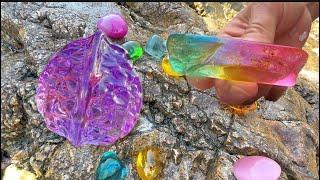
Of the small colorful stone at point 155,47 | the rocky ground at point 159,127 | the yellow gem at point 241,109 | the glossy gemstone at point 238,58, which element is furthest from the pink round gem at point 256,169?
the small colorful stone at point 155,47

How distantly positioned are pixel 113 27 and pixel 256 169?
2.69 feet

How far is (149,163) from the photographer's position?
1662mm

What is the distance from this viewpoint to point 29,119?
1810 mm

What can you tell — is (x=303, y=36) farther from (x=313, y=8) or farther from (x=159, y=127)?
(x=159, y=127)

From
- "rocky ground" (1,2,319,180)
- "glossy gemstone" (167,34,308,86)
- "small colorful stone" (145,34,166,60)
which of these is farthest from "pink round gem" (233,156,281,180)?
"small colorful stone" (145,34,166,60)

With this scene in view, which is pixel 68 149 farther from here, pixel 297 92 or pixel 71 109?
pixel 297 92

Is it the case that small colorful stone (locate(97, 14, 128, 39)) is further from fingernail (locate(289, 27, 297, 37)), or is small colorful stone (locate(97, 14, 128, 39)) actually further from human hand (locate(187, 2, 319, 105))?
fingernail (locate(289, 27, 297, 37))

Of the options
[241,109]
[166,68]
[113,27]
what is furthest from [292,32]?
[113,27]

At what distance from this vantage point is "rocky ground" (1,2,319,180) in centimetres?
170

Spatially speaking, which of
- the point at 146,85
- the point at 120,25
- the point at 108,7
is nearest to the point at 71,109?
the point at 146,85

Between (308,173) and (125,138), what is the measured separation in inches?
25.6

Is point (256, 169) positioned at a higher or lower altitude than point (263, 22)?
lower

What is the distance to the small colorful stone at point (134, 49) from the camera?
77.2 inches

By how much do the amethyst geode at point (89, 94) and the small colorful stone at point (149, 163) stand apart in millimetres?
103
